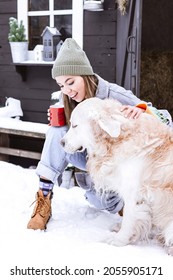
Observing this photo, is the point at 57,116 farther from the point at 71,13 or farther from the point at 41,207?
the point at 71,13

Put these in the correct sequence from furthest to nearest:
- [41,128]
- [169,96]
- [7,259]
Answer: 1. [169,96]
2. [41,128]
3. [7,259]

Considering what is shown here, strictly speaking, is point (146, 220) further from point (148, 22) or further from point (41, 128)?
point (148, 22)

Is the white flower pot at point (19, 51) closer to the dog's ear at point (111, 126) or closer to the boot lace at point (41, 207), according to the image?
the boot lace at point (41, 207)

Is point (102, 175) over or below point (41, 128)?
over

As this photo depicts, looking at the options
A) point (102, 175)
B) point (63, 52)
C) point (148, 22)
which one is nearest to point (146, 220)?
point (102, 175)

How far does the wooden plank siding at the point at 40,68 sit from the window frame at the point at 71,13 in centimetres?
7

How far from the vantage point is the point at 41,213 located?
2.76m


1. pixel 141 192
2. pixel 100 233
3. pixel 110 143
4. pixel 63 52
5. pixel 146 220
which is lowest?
pixel 100 233

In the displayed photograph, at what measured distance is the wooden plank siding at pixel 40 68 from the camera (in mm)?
4918

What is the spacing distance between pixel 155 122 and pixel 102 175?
41cm

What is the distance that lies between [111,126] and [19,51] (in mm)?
3448

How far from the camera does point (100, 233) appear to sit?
2682mm

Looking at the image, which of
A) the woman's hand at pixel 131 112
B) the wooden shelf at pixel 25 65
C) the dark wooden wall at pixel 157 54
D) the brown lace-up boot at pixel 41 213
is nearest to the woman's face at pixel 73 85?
the woman's hand at pixel 131 112

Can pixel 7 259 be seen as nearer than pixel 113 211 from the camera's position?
Yes
